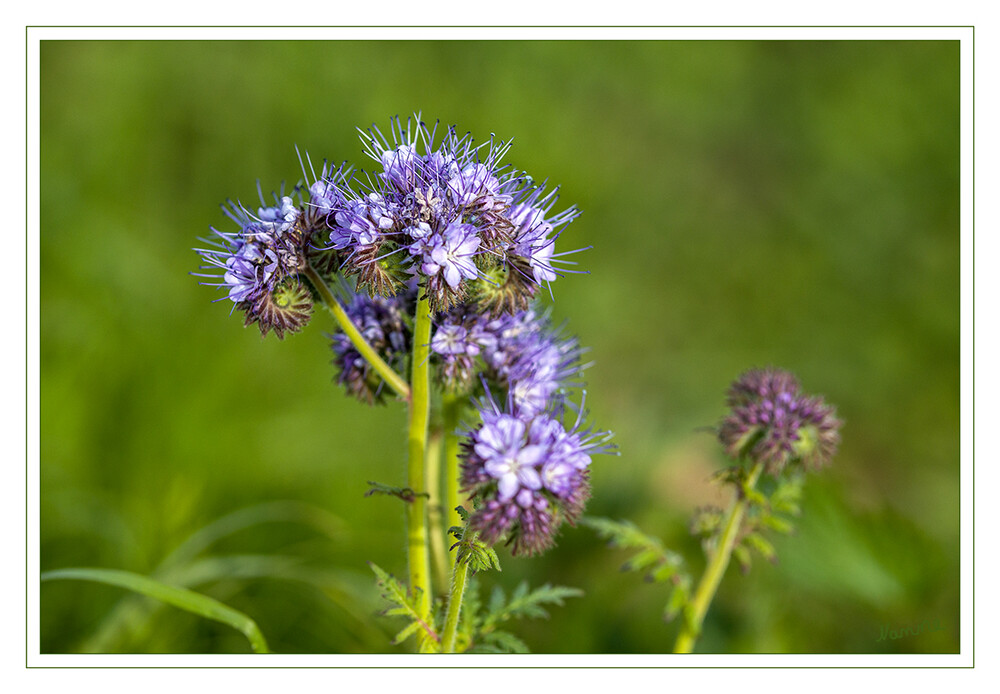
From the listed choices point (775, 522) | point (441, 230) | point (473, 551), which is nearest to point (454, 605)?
point (473, 551)

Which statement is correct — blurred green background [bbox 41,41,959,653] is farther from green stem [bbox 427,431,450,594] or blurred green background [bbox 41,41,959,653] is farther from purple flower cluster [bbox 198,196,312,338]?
purple flower cluster [bbox 198,196,312,338]

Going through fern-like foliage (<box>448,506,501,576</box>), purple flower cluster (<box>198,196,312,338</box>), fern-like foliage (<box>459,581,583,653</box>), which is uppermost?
purple flower cluster (<box>198,196,312,338</box>)

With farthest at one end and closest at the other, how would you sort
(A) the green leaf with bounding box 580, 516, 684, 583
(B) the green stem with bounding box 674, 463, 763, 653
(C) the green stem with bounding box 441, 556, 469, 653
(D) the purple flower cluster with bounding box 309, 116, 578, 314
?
(B) the green stem with bounding box 674, 463, 763, 653 < (A) the green leaf with bounding box 580, 516, 684, 583 < (C) the green stem with bounding box 441, 556, 469, 653 < (D) the purple flower cluster with bounding box 309, 116, 578, 314

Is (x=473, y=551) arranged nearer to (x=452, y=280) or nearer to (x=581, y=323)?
(x=452, y=280)

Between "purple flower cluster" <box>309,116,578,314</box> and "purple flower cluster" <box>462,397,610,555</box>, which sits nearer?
"purple flower cluster" <box>462,397,610,555</box>

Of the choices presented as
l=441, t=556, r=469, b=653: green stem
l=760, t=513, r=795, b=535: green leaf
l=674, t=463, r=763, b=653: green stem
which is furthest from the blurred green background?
l=441, t=556, r=469, b=653: green stem

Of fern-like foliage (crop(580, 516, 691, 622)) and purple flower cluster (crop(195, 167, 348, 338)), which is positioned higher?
purple flower cluster (crop(195, 167, 348, 338))

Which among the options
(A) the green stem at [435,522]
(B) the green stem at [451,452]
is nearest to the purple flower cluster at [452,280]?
(B) the green stem at [451,452]

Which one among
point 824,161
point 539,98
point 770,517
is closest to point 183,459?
point 770,517

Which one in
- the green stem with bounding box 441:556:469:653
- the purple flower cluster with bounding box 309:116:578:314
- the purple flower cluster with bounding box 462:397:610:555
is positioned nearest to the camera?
the purple flower cluster with bounding box 462:397:610:555
